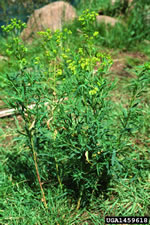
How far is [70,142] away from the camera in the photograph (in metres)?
1.59

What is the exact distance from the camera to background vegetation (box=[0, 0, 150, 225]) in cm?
146

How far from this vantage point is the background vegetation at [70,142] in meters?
1.46

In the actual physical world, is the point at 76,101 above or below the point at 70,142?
above

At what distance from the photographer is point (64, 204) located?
75.4 inches

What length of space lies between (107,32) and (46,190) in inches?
129

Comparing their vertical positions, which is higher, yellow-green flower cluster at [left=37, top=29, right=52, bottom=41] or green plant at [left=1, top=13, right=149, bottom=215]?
yellow-green flower cluster at [left=37, top=29, right=52, bottom=41]

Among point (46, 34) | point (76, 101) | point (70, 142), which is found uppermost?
point (46, 34)

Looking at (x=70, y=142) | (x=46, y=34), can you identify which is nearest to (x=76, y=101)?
(x=70, y=142)

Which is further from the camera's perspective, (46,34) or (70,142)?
(70,142)

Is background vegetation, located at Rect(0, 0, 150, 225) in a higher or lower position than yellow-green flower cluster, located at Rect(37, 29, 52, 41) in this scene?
lower

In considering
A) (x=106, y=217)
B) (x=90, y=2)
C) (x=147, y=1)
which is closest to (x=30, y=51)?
(x=90, y=2)

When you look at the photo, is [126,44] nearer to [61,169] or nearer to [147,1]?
[147,1]

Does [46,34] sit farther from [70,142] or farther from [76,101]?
[70,142]

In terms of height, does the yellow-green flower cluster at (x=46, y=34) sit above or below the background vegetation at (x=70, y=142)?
above
